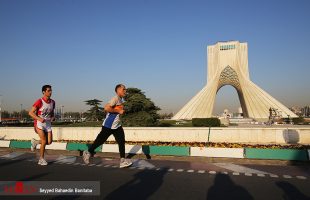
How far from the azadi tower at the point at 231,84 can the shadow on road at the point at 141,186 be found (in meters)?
55.9

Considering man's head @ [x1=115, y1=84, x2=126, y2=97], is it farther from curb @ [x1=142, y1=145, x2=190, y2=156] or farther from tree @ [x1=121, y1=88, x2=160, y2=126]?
tree @ [x1=121, y1=88, x2=160, y2=126]

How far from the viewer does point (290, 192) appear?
15.2 ft

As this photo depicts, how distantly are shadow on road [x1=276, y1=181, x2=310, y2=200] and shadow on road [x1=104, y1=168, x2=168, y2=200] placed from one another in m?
1.99

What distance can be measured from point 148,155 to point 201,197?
191 inches

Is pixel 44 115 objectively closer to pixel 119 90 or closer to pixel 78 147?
pixel 119 90

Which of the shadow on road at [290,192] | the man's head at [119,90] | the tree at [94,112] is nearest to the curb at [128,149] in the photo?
the man's head at [119,90]

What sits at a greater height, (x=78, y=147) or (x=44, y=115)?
(x=44, y=115)

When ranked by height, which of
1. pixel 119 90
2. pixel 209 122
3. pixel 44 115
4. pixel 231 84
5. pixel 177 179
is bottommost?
pixel 177 179

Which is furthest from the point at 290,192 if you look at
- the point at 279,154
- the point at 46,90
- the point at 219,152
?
the point at 46,90

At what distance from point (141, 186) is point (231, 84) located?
251 ft

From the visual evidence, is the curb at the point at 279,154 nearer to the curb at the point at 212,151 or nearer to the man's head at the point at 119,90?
the curb at the point at 212,151

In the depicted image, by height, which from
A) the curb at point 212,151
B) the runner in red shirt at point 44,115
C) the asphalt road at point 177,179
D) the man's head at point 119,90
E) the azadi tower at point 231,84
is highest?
the azadi tower at point 231,84

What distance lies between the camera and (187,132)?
1503 centimetres

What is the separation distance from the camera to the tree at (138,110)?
23359mm
